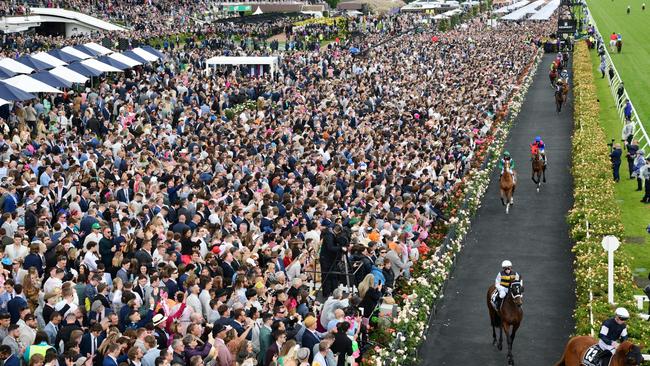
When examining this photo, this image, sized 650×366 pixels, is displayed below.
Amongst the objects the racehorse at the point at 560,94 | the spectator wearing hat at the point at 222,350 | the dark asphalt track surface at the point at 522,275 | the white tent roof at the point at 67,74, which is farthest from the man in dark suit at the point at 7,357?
the racehorse at the point at 560,94

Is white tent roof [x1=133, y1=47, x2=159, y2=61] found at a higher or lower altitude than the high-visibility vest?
lower

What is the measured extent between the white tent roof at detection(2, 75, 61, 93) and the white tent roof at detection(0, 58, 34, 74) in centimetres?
117

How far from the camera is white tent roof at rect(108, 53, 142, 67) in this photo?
38.2 metres

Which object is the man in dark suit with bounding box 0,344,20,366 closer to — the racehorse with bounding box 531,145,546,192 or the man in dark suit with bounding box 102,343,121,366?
the man in dark suit with bounding box 102,343,121,366

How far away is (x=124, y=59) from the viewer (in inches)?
1521

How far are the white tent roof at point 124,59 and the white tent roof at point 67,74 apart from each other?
432 cm

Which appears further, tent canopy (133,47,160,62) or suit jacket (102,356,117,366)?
tent canopy (133,47,160,62)

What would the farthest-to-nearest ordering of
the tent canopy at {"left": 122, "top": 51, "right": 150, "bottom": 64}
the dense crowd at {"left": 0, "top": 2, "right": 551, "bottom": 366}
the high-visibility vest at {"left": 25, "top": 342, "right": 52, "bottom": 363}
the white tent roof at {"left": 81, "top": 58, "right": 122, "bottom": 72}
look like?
the tent canopy at {"left": 122, "top": 51, "right": 150, "bottom": 64}, the white tent roof at {"left": 81, "top": 58, "right": 122, "bottom": 72}, the dense crowd at {"left": 0, "top": 2, "right": 551, "bottom": 366}, the high-visibility vest at {"left": 25, "top": 342, "right": 52, "bottom": 363}

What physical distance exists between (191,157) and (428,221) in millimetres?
6327

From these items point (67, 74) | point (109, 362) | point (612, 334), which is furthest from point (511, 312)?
point (67, 74)

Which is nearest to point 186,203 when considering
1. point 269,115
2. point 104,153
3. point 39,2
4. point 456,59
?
point 104,153

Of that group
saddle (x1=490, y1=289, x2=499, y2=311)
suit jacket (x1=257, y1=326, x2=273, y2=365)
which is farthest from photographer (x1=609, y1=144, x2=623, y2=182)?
suit jacket (x1=257, y1=326, x2=273, y2=365)

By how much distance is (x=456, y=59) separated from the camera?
51.7 m

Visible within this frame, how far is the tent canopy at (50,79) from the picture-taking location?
31203mm
